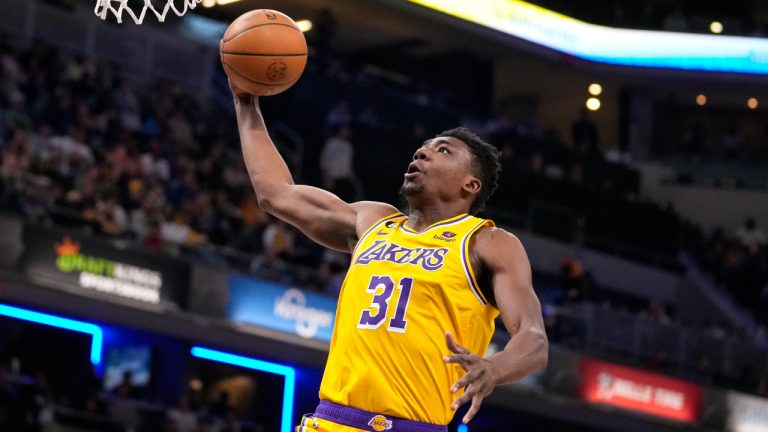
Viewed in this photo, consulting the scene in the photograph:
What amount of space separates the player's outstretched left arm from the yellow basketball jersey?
12 cm

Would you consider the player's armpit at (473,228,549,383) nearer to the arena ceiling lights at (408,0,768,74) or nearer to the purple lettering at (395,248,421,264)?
the purple lettering at (395,248,421,264)

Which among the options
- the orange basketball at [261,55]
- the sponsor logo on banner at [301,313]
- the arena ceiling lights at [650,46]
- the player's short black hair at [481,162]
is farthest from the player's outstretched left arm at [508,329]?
the arena ceiling lights at [650,46]

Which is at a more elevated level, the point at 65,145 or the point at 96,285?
the point at 65,145

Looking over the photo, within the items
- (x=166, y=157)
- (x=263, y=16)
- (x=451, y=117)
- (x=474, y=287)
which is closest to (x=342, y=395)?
(x=474, y=287)

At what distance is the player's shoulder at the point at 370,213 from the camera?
582 centimetres

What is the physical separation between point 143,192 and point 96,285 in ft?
5.47

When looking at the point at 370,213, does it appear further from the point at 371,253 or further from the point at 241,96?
the point at 241,96

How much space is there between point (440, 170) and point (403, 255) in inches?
16.8

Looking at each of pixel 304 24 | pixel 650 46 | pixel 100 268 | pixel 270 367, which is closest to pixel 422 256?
pixel 100 268

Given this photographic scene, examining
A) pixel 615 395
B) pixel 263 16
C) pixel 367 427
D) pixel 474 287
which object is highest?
pixel 263 16

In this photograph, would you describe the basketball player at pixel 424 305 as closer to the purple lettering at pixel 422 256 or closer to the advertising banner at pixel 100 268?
the purple lettering at pixel 422 256

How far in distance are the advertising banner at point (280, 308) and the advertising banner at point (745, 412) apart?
23.8ft

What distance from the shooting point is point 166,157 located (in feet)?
61.7

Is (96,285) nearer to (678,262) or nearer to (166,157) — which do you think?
(166,157)
